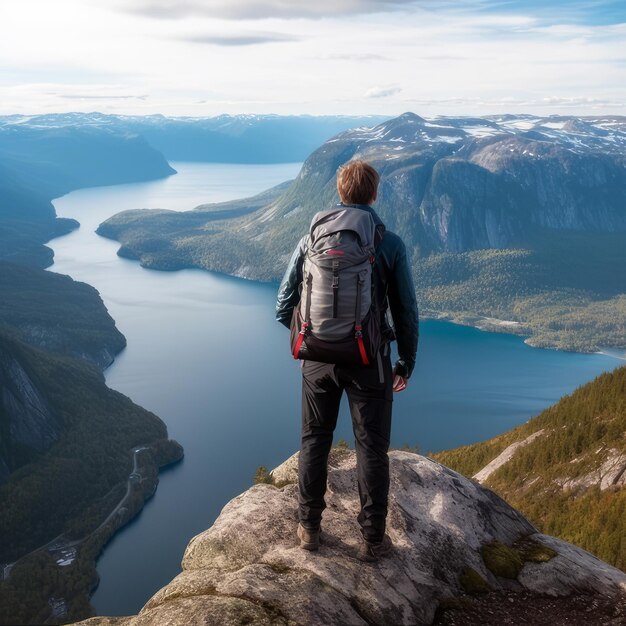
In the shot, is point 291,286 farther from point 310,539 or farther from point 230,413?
point 230,413

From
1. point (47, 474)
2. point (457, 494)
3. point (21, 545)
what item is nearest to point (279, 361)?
point (47, 474)

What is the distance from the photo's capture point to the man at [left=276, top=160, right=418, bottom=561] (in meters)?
9.70

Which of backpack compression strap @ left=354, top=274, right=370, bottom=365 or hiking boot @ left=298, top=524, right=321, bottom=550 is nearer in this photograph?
backpack compression strap @ left=354, top=274, right=370, bottom=365

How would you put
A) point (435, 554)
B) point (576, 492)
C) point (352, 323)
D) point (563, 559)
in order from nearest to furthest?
point (352, 323) → point (435, 554) → point (563, 559) → point (576, 492)

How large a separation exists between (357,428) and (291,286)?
8.04 feet

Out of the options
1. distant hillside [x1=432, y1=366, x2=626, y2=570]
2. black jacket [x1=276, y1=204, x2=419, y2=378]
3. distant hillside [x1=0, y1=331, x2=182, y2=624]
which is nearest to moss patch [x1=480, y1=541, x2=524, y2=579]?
black jacket [x1=276, y1=204, x2=419, y2=378]

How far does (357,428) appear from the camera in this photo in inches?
404

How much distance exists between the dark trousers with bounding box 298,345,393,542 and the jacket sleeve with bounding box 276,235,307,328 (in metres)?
0.92

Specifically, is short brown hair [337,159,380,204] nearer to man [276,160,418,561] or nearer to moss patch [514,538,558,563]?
man [276,160,418,561]

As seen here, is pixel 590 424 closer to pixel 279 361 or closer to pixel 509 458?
pixel 509 458

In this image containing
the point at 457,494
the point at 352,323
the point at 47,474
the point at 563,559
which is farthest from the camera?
the point at 47,474

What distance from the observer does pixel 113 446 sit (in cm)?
15075

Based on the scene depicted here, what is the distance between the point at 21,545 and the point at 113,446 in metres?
34.3

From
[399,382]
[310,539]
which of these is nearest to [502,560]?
[310,539]
